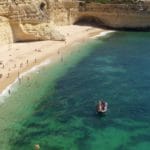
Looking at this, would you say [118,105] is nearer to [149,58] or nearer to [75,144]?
[75,144]

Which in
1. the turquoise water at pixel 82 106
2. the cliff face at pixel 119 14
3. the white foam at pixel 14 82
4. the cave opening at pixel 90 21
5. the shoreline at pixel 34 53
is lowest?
the turquoise water at pixel 82 106

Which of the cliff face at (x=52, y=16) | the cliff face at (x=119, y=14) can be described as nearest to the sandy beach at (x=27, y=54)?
the cliff face at (x=52, y=16)

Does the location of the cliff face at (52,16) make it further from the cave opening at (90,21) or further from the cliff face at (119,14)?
the cave opening at (90,21)

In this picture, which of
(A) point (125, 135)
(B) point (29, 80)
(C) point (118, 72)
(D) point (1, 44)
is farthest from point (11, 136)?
(D) point (1, 44)

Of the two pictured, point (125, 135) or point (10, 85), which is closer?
point (125, 135)

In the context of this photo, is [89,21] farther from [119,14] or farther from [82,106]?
[82,106]

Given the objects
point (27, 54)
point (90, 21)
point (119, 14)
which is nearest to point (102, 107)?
point (27, 54)
